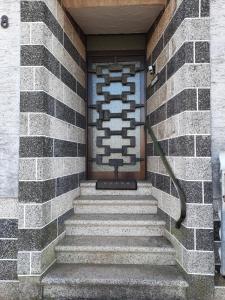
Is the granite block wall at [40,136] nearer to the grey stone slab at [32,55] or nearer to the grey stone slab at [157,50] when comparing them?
the grey stone slab at [32,55]

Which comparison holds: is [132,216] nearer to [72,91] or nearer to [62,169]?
[62,169]

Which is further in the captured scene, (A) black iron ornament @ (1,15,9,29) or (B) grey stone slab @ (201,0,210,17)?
(A) black iron ornament @ (1,15,9,29)

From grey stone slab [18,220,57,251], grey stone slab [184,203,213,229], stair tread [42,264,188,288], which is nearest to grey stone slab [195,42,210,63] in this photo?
grey stone slab [184,203,213,229]

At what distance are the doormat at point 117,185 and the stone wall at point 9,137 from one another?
157 cm

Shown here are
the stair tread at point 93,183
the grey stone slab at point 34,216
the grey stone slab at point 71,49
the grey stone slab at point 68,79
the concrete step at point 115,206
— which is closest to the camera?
the grey stone slab at point 34,216

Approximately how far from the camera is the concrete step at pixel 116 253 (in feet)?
10.2

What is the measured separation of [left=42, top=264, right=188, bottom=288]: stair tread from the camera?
276cm

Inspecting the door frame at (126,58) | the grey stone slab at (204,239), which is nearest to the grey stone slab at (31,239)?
the grey stone slab at (204,239)

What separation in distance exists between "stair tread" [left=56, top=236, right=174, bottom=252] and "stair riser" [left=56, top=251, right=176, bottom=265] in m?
0.06

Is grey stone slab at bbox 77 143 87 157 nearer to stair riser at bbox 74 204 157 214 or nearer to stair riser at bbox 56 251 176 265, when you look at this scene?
stair riser at bbox 74 204 157 214

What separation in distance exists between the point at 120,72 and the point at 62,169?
6.56ft

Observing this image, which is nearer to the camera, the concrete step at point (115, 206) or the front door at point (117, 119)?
the concrete step at point (115, 206)

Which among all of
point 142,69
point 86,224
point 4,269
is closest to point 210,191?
point 86,224

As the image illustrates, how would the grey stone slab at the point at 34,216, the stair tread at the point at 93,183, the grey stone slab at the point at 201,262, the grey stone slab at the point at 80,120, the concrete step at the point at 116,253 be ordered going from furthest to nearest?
the stair tread at the point at 93,183
the grey stone slab at the point at 80,120
the concrete step at the point at 116,253
the grey stone slab at the point at 34,216
the grey stone slab at the point at 201,262
